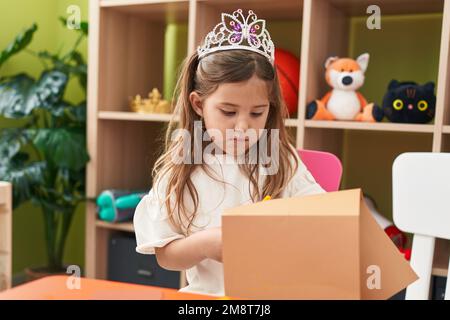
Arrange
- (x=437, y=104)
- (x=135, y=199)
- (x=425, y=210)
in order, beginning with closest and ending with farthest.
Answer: (x=425, y=210) < (x=437, y=104) < (x=135, y=199)

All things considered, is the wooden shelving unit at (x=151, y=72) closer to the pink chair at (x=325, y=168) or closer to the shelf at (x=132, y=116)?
the shelf at (x=132, y=116)

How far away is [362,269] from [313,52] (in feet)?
4.08

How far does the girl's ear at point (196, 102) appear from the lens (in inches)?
28.5

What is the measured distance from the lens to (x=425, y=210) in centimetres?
82

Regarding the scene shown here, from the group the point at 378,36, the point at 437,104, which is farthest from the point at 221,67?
the point at 378,36

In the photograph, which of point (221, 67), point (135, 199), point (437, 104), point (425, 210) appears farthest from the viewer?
point (135, 199)

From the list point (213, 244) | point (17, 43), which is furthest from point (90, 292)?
point (17, 43)

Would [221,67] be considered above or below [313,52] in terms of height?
below

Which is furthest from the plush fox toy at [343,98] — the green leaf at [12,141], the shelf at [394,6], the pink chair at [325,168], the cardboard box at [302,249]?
the cardboard box at [302,249]

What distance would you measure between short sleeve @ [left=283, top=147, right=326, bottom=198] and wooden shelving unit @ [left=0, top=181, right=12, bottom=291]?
102 cm

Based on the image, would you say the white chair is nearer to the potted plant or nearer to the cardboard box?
the cardboard box

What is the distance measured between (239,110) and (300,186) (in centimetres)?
21

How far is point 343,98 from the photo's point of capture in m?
1.58
